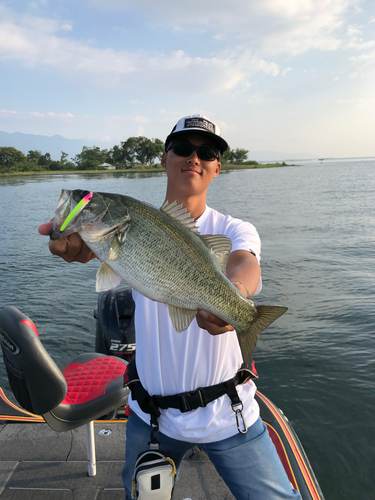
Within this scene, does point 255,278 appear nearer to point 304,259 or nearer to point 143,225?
point 143,225

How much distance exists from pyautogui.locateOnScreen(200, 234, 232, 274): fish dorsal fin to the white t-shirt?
38 centimetres

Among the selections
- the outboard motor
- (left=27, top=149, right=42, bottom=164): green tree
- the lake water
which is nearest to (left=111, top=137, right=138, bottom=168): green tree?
(left=27, top=149, right=42, bottom=164): green tree

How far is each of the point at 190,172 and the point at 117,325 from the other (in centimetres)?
248

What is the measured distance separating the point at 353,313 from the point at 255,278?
7.33 metres

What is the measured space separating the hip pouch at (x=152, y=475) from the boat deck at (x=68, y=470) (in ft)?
3.36

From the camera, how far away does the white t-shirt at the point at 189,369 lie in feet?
7.45

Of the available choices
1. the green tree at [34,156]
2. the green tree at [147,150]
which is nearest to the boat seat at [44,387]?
the green tree at [147,150]

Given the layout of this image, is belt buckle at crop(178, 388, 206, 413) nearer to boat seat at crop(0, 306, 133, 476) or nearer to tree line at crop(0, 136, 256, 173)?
boat seat at crop(0, 306, 133, 476)

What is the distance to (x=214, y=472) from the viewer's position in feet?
10.9

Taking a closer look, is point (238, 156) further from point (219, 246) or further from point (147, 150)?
point (219, 246)

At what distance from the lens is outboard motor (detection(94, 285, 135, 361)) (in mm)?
4391

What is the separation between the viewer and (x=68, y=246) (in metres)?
2.04

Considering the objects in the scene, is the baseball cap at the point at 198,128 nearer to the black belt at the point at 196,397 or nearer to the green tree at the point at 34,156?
the black belt at the point at 196,397

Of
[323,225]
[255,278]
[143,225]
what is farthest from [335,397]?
[323,225]
